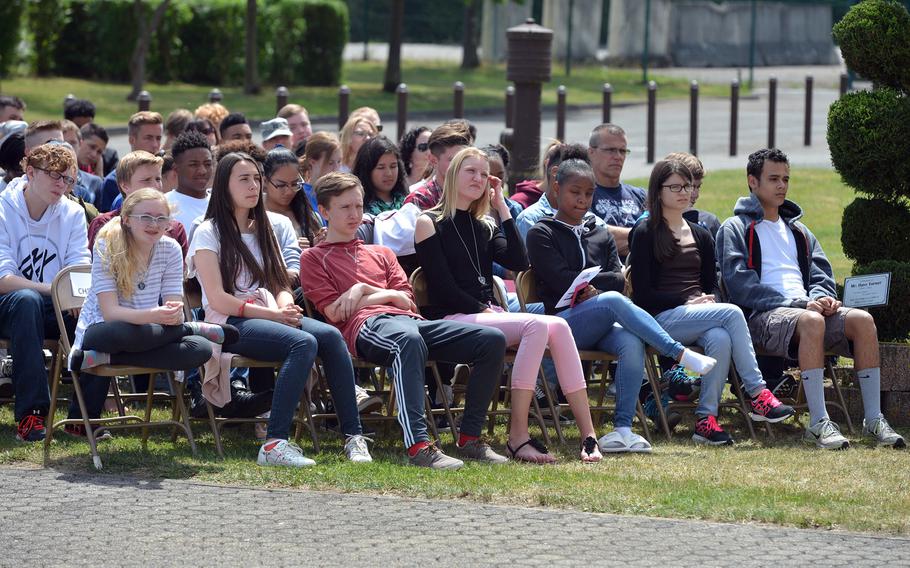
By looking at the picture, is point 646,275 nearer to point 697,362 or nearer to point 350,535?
point 697,362

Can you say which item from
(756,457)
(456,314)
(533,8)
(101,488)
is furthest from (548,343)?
(533,8)

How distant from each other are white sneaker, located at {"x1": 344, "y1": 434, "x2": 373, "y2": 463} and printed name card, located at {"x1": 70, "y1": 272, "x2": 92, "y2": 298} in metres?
1.63

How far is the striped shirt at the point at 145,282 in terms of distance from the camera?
7867 mm

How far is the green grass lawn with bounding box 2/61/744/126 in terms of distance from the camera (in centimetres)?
2533

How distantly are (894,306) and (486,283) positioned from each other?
2.56 meters

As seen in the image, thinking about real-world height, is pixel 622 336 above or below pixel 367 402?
above

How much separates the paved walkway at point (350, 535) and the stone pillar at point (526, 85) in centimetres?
921

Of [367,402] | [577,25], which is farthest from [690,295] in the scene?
[577,25]

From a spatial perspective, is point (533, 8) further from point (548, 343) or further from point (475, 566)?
point (475, 566)

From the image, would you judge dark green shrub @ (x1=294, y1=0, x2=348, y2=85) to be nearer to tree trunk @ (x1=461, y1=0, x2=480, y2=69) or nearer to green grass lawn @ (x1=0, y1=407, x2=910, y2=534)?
tree trunk @ (x1=461, y1=0, x2=480, y2=69)

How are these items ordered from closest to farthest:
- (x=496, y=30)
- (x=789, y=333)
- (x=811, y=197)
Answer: (x=789, y=333) < (x=811, y=197) < (x=496, y=30)

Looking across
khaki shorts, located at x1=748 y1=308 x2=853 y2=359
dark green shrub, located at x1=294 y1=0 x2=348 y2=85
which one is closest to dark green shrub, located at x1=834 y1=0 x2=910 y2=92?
khaki shorts, located at x1=748 y1=308 x2=853 y2=359

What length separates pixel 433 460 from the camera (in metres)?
7.76

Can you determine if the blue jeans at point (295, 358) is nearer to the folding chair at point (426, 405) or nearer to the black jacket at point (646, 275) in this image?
the folding chair at point (426, 405)
